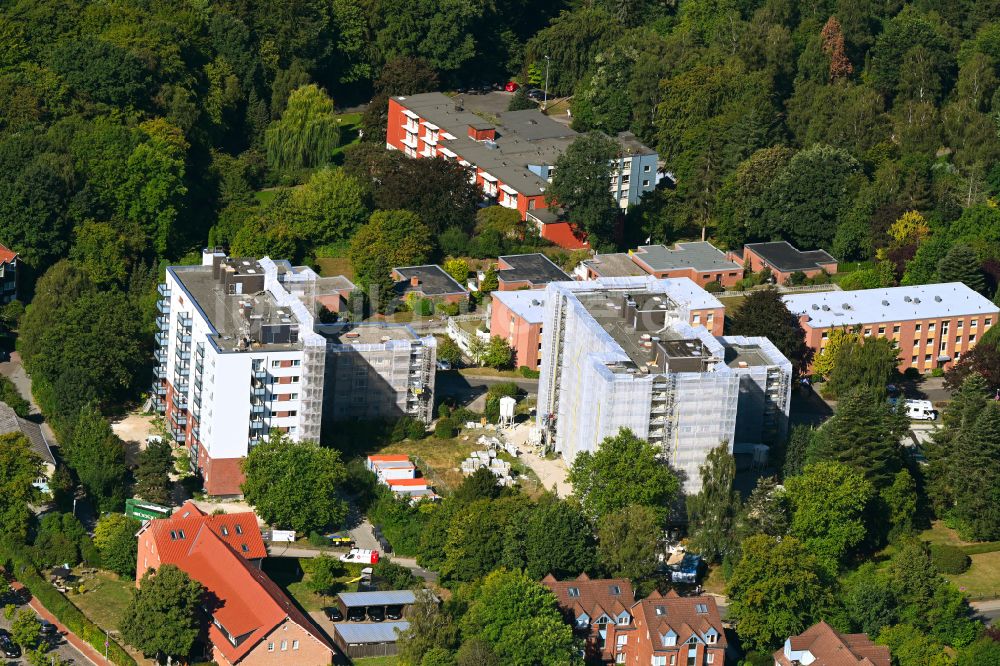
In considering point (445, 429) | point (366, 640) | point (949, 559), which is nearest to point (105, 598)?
point (366, 640)

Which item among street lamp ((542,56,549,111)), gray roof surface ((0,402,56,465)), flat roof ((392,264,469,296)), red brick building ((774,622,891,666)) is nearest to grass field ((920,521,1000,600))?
red brick building ((774,622,891,666))

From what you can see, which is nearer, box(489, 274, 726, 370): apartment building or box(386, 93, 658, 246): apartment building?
box(489, 274, 726, 370): apartment building

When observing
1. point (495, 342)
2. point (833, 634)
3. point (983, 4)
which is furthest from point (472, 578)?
point (983, 4)

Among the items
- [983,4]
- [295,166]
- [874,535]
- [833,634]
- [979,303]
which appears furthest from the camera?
[983,4]

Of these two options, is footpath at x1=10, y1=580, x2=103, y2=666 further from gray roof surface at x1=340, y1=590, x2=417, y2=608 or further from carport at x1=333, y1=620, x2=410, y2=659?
gray roof surface at x1=340, y1=590, x2=417, y2=608

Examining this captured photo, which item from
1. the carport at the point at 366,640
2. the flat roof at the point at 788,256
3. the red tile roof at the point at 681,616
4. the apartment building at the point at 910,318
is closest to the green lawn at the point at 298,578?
the carport at the point at 366,640

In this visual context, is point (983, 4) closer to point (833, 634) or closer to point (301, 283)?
point (301, 283)

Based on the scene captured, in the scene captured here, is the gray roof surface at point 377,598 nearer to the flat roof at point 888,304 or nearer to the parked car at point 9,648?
the parked car at point 9,648
